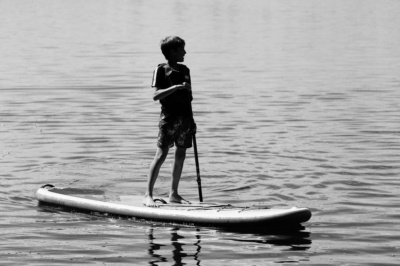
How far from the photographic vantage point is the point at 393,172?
14.5 m

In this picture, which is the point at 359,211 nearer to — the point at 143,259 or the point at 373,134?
the point at 143,259

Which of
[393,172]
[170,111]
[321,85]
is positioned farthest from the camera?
[321,85]

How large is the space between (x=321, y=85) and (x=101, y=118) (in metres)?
8.66

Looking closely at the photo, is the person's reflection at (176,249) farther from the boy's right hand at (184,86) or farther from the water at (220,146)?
the boy's right hand at (184,86)

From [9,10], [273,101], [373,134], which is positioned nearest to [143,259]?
[373,134]

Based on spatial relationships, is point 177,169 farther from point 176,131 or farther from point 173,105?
point 173,105

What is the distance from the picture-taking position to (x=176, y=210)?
36.6 ft

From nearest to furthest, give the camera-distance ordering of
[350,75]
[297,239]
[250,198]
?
[297,239] < [250,198] < [350,75]

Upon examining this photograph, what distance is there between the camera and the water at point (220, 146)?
10.4 meters

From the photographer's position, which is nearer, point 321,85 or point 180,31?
point 321,85

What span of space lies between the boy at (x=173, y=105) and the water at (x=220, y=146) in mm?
695

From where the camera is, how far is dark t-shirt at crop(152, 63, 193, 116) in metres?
11.2

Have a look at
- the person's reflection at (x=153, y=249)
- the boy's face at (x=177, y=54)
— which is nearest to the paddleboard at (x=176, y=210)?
the person's reflection at (x=153, y=249)

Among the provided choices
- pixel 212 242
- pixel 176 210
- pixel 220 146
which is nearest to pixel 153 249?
pixel 212 242
